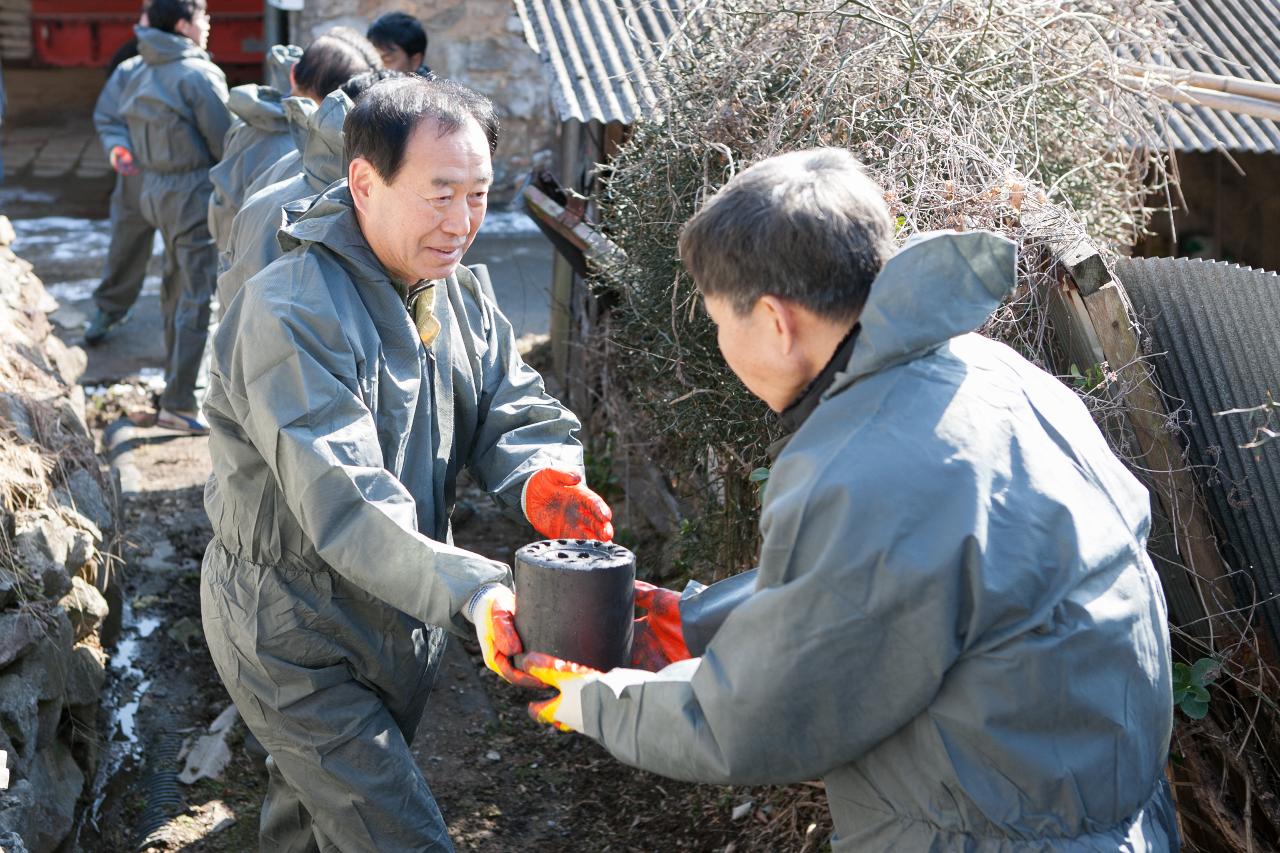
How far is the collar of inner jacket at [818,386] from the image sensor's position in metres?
1.85

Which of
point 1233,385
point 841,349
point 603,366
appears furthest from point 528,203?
point 841,349

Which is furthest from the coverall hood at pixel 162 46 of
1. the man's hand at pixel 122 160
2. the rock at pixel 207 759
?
the rock at pixel 207 759

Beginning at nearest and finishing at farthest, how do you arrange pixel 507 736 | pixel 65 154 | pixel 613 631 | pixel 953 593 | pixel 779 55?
pixel 953 593 → pixel 613 631 → pixel 779 55 → pixel 507 736 → pixel 65 154

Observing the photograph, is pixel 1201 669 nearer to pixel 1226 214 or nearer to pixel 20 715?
pixel 20 715

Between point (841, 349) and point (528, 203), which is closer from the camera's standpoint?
point (841, 349)

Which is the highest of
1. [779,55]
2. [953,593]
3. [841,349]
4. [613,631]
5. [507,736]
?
[779,55]

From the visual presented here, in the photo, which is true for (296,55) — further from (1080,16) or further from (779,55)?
(1080,16)

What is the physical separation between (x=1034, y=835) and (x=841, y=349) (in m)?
0.72

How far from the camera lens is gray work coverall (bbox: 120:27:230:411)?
682 centimetres

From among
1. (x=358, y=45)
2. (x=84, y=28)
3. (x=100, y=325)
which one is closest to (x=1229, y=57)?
(x=358, y=45)

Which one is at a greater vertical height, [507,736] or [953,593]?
[953,593]

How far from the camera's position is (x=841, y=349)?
1857 mm

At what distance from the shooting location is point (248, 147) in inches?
226

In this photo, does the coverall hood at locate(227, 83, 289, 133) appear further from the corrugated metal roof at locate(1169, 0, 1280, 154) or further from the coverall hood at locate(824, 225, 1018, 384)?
the coverall hood at locate(824, 225, 1018, 384)
